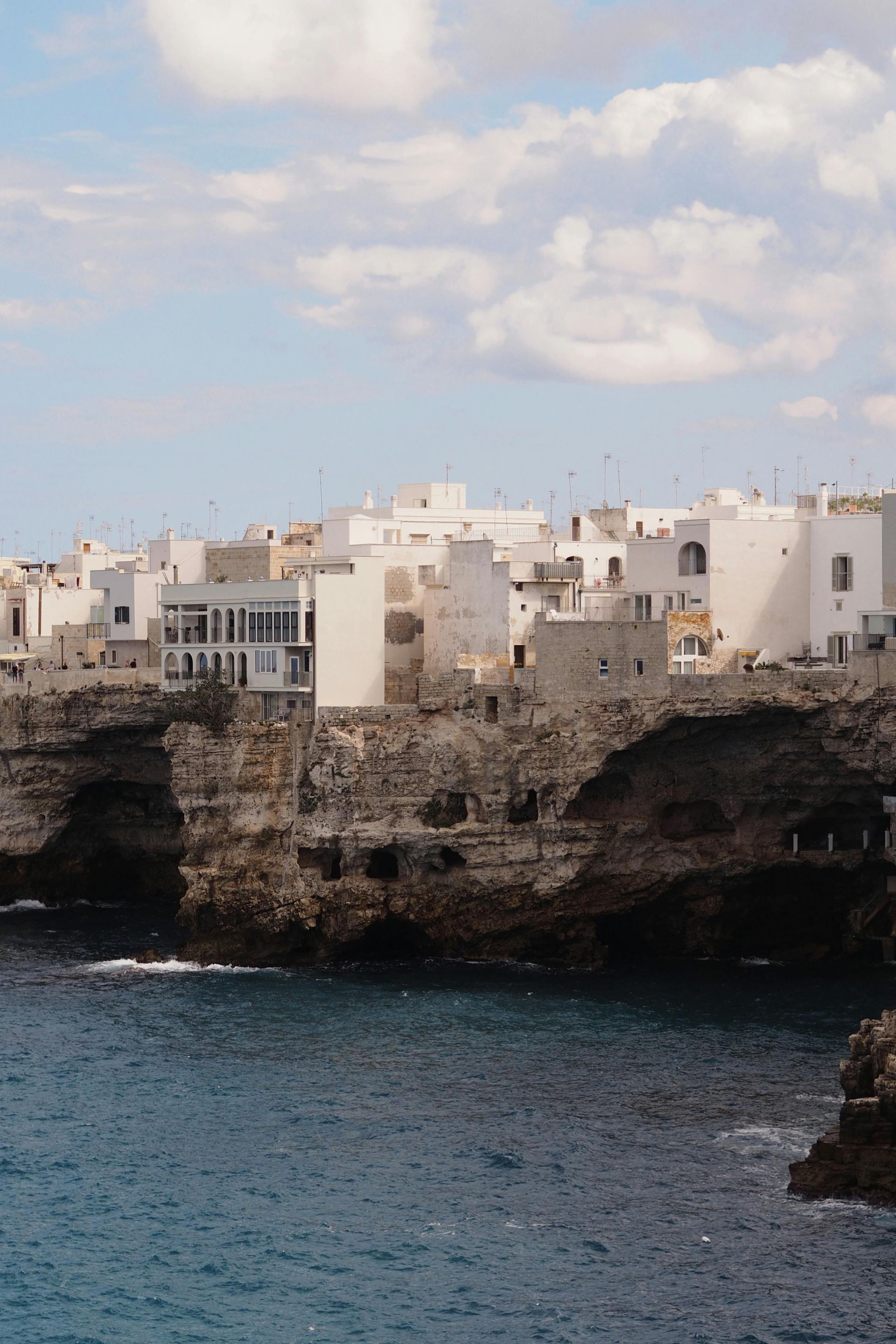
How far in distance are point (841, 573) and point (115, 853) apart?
3568 centimetres

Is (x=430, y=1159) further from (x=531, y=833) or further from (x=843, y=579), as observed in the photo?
(x=843, y=579)

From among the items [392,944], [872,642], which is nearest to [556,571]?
[872,642]

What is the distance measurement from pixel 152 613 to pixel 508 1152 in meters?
39.7

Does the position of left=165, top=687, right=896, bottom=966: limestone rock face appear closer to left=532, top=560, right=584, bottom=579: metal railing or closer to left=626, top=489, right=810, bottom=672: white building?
left=626, top=489, right=810, bottom=672: white building

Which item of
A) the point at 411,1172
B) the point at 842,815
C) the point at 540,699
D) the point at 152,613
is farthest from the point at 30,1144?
the point at 152,613

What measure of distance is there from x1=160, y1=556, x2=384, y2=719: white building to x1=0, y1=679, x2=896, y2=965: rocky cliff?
1833mm

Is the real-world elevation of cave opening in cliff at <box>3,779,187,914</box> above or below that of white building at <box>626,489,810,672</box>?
below

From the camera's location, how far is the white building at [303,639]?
68438 mm

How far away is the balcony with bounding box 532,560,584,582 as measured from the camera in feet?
229

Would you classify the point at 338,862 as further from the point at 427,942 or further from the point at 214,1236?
the point at 214,1236

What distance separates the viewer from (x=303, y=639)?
224 feet

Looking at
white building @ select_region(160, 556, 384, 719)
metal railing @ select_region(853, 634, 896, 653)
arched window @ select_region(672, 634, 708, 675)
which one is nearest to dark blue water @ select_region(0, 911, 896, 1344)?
arched window @ select_region(672, 634, 708, 675)

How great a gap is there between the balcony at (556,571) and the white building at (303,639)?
590cm

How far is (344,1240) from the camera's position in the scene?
136 ft
